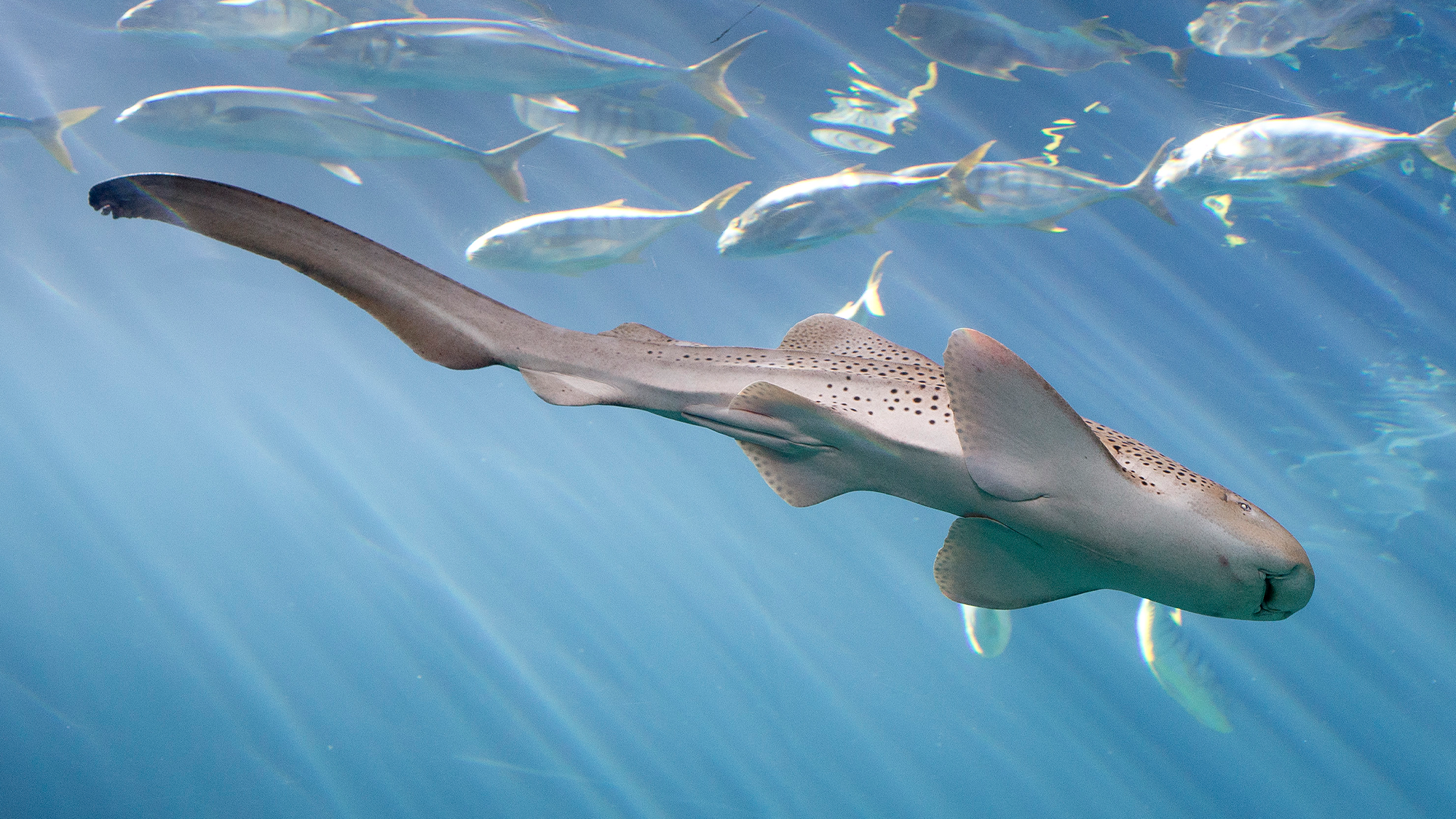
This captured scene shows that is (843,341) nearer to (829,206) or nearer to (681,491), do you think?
(829,206)

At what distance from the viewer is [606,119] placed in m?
12.3

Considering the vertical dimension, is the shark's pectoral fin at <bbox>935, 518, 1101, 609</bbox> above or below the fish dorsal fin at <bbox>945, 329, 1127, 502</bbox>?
below

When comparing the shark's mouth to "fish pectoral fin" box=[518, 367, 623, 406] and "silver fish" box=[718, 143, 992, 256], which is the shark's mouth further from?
"silver fish" box=[718, 143, 992, 256]

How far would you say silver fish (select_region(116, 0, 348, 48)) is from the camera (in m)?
8.41

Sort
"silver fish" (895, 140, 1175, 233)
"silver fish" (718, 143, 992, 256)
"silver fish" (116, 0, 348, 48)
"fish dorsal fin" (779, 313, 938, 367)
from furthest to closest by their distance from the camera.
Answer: "silver fish" (116, 0, 348, 48)
"silver fish" (895, 140, 1175, 233)
"silver fish" (718, 143, 992, 256)
"fish dorsal fin" (779, 313, 938, 367)

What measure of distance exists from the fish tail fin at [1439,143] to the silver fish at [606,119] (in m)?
8.15

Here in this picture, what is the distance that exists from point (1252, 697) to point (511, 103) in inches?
2828

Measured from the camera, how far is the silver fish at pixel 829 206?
19.3ft

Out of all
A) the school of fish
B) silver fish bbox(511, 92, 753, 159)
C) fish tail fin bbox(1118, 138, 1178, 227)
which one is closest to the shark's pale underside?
the school of fish

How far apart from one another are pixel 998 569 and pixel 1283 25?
10.3 metres

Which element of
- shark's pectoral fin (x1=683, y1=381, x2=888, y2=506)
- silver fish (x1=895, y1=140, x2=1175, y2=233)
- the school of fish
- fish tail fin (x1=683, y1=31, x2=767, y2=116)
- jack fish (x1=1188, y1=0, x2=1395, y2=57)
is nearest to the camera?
shark's pectoral fin (x1=683, y1=381, x2=888, y2=506)

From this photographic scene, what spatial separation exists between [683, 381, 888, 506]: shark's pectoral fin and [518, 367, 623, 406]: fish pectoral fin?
0.54ft

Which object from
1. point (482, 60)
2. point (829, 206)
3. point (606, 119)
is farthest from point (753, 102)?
point (829, 206)

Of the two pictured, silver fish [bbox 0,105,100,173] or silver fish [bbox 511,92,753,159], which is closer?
silver fish [bbox 0,105,100,173]
